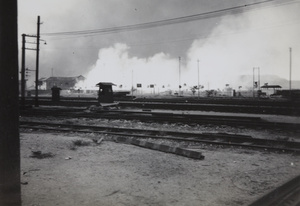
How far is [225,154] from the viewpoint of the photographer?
28.5 ft

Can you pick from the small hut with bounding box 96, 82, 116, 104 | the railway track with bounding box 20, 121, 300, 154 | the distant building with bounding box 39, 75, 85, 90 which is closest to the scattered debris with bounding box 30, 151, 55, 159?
the railway track with bounding box 20, 121, 300, 154

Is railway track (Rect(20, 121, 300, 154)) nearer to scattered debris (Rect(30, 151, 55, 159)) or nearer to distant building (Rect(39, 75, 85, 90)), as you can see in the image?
scattered debris (Rect(30, 151, 55, 159))

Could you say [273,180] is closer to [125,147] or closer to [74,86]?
[125,147]

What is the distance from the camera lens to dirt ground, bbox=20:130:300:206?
16.3 feet

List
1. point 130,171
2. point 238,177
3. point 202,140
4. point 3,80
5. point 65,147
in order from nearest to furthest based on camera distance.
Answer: point 3,80
point 238,177
point 130,171
point 65,147
point 202,140

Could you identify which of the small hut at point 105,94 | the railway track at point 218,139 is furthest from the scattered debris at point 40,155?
the small hut at point 105,94

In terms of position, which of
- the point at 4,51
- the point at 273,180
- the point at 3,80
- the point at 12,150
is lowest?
the point at 273,180

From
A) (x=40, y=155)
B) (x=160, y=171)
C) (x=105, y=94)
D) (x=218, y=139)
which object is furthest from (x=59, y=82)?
(x=160, y=171)

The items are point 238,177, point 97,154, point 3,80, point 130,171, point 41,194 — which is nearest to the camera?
point 3,80

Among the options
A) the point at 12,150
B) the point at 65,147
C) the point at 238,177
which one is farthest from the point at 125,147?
the point at 12,150

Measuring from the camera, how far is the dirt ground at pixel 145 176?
498cm

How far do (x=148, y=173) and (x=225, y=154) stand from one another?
3.24 metres

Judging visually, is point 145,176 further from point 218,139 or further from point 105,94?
point 105,94

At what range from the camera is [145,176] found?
6.34 metres
